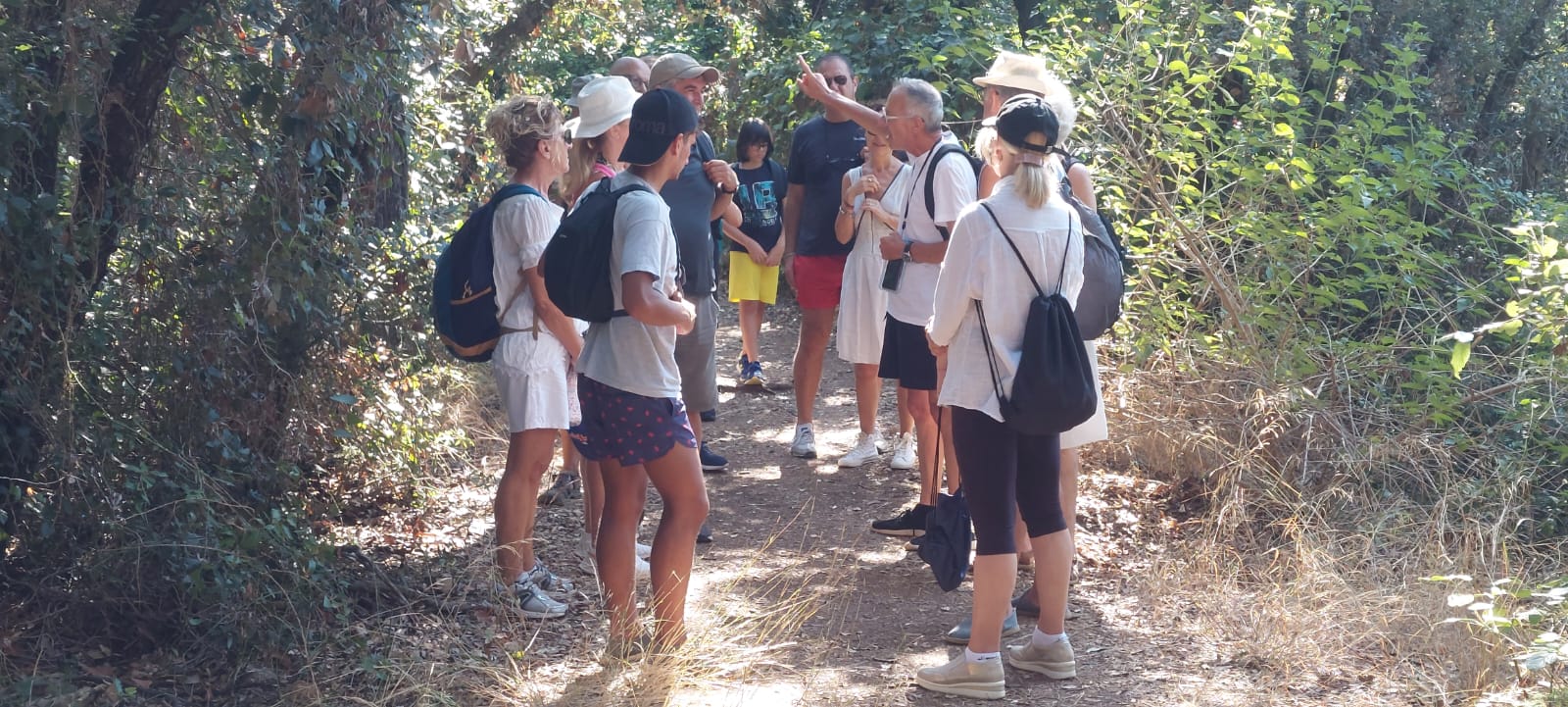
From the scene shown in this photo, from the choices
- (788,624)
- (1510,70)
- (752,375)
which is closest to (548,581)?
(788,624)

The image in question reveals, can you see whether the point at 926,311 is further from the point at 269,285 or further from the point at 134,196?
the point at 134,196

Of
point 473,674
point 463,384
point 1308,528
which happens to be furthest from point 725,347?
point 473,674

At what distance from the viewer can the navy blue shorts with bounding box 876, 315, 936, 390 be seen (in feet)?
17.7

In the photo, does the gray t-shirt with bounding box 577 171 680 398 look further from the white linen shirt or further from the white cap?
the white linen shirt

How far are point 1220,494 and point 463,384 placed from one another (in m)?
4.02

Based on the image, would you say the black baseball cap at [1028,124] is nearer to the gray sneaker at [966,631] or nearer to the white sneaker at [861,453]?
the gray sneaker at [966,631]

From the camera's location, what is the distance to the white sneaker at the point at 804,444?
23.3 feet

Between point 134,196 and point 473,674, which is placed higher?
point 134,196

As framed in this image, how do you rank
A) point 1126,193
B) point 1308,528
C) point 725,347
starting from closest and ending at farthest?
1. point 1308,528
2. point 1126,193
3. point 725,347

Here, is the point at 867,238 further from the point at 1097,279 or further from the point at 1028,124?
the point at 1028,124

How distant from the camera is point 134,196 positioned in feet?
13.7

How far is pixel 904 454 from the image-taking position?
6.70 meters

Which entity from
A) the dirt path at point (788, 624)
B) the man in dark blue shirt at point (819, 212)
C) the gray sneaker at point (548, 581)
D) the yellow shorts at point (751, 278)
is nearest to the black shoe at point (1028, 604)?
the dirt path at point (788, 624)

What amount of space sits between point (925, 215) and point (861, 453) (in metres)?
1.94
